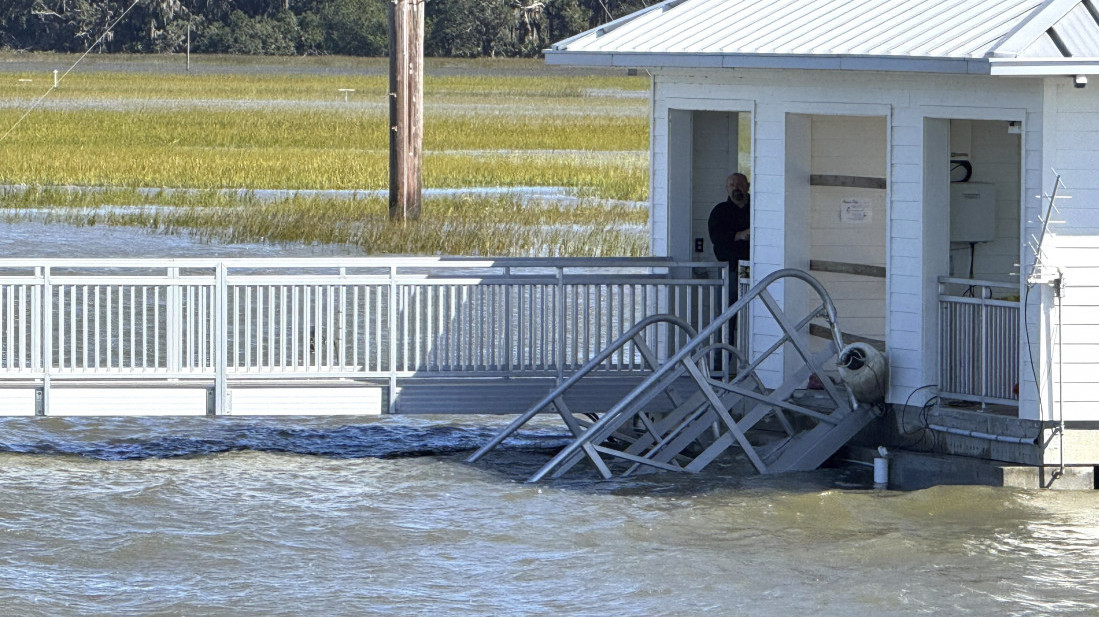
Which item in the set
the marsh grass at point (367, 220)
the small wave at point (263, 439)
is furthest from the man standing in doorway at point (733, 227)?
the marsh grass at point (367, 220)

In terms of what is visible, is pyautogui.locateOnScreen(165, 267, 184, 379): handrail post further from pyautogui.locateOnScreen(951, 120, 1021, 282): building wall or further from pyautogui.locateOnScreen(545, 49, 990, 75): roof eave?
pyautogui.locateOnScreen(951, 120, 1021, 282): building wall

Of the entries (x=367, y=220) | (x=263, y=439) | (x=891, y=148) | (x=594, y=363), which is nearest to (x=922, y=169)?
(x=891, y=148)

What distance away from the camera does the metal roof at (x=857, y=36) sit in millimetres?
12031

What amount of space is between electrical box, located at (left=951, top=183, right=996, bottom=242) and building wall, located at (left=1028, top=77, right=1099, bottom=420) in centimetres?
139

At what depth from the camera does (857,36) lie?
13242mm

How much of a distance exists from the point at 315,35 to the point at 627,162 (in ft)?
226

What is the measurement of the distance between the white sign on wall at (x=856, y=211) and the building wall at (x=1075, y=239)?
2.68 m

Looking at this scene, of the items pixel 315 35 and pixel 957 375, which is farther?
pixel 315 35

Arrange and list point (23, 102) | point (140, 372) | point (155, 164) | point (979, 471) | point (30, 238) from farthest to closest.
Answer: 1. point (23, 102)
2. point (155, 164)
3. point (30, 238)
4. point (140, 372)
5. point (979, 471)

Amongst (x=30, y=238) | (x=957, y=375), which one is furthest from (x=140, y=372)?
(x=30, y=238)

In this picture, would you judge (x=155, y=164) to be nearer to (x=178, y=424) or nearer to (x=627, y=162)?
(x=627, y=162)

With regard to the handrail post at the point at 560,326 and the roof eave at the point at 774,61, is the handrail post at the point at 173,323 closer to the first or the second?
the handrail post at the point at 560,326

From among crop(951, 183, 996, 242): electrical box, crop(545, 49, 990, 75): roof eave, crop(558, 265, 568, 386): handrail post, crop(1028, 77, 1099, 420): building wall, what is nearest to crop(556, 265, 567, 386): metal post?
crop(558, 265, 568, 386): handrail post

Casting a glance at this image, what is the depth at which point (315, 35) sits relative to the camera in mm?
110375
